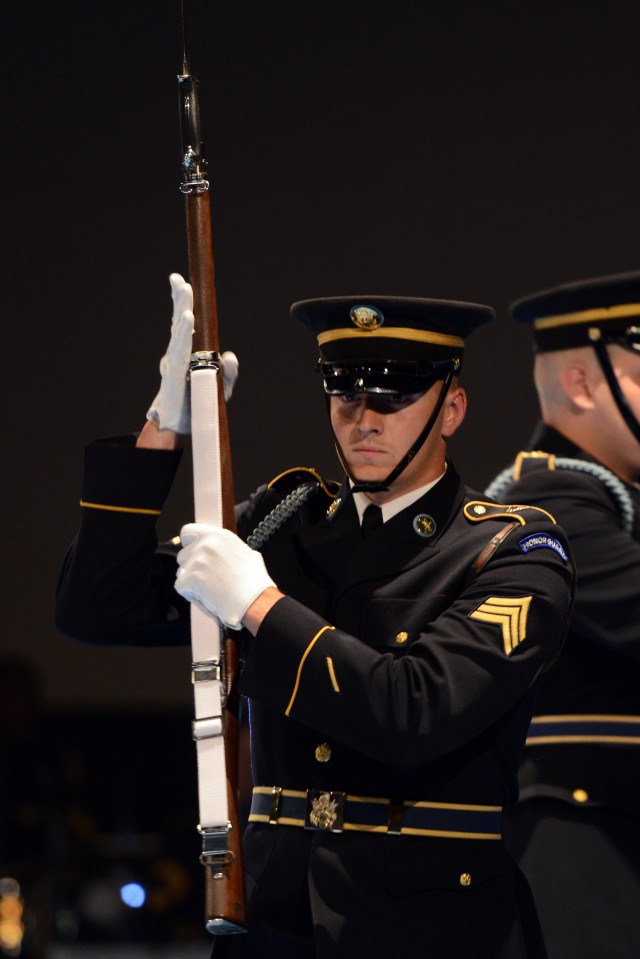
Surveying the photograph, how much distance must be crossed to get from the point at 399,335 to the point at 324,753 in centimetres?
58

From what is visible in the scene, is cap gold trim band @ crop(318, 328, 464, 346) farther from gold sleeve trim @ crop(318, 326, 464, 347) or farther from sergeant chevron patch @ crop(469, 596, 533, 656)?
sergeant chevron patch @ crop(469, 596, 533, 656)

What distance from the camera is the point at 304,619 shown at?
180 cm

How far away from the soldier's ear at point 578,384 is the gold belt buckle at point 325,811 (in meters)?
0.98

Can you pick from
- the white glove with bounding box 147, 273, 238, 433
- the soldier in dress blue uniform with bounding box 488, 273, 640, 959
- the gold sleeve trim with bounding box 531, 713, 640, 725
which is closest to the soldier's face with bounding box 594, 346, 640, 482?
the soldier in dress blue uniform with bounding box 488, 273, 640, 959

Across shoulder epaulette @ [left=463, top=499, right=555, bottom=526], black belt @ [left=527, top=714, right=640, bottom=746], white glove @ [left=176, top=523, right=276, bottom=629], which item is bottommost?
black belt @ [left=527, top=714, right=640, bottom=746]

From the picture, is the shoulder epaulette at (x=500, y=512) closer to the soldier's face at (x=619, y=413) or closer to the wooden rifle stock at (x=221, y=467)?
the wooden rifle stock at (x=221, y=467)

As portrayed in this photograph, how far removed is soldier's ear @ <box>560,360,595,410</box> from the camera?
8.34ft

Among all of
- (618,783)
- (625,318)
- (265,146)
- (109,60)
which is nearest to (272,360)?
(265,146)

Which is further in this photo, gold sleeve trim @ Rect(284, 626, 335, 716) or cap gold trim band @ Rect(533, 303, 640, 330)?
cap gold trim band @ Rect(533, 303, 640, 330)

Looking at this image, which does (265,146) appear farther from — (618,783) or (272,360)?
(618,783)

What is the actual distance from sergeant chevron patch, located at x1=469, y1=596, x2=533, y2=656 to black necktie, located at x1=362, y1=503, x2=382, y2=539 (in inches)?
9.5

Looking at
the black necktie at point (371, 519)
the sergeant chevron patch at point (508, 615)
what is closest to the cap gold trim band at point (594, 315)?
the black necktie at point (371, 519)

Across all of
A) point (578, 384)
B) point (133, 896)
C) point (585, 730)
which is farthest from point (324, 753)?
point (133, 896)

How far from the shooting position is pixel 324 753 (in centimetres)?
187
